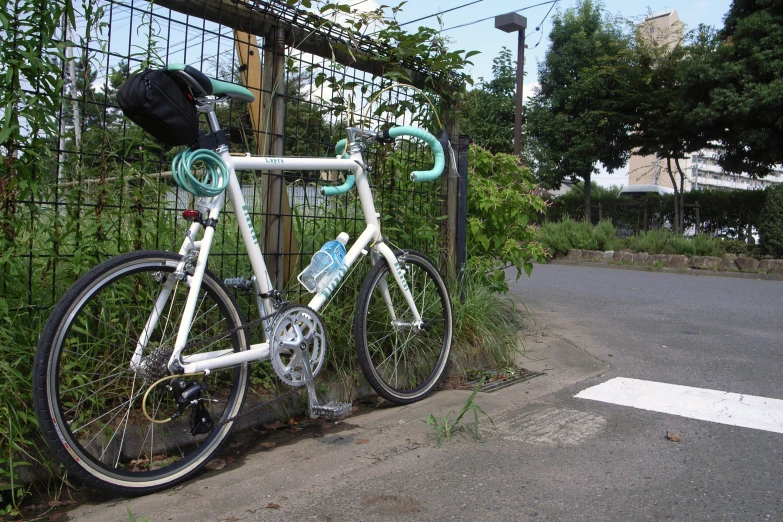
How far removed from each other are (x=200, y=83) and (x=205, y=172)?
360 millimetres

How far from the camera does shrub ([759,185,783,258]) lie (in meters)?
14.3

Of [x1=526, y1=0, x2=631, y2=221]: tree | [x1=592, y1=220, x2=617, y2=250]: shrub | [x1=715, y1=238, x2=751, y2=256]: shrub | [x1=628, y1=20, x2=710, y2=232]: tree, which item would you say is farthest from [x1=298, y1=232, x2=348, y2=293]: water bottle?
[x1=526, y1=0, x2=631, y2=221]: tree

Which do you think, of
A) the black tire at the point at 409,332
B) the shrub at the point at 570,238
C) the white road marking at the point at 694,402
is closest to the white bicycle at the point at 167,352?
the black tire at the point at 409,332

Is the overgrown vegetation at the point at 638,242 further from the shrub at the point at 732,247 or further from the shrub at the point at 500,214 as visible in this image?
the shrub at the point at 500,214

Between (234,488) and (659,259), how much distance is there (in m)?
15.2

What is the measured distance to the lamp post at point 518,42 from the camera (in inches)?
549

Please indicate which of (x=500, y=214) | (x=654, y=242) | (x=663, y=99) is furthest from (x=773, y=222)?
(x=500, y=214)

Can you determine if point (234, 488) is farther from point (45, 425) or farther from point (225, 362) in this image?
point (45, 425)

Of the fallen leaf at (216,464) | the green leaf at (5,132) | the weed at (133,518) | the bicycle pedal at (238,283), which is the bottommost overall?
the fallen leaf at (216,464)

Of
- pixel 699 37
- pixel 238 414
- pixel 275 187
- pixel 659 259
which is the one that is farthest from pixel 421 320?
pixel 699 37

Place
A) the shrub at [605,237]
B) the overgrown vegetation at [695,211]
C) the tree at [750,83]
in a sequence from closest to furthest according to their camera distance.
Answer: the tree at [750,83] < the overgrown vegetation at [695,211] < the shrub at [605,237]

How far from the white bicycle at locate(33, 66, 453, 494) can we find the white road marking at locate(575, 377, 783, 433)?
1.58 metres

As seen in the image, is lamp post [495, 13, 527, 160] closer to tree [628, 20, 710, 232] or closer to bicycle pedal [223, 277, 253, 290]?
tree [628, 20, 710, 232]

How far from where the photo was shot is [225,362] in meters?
2.62
